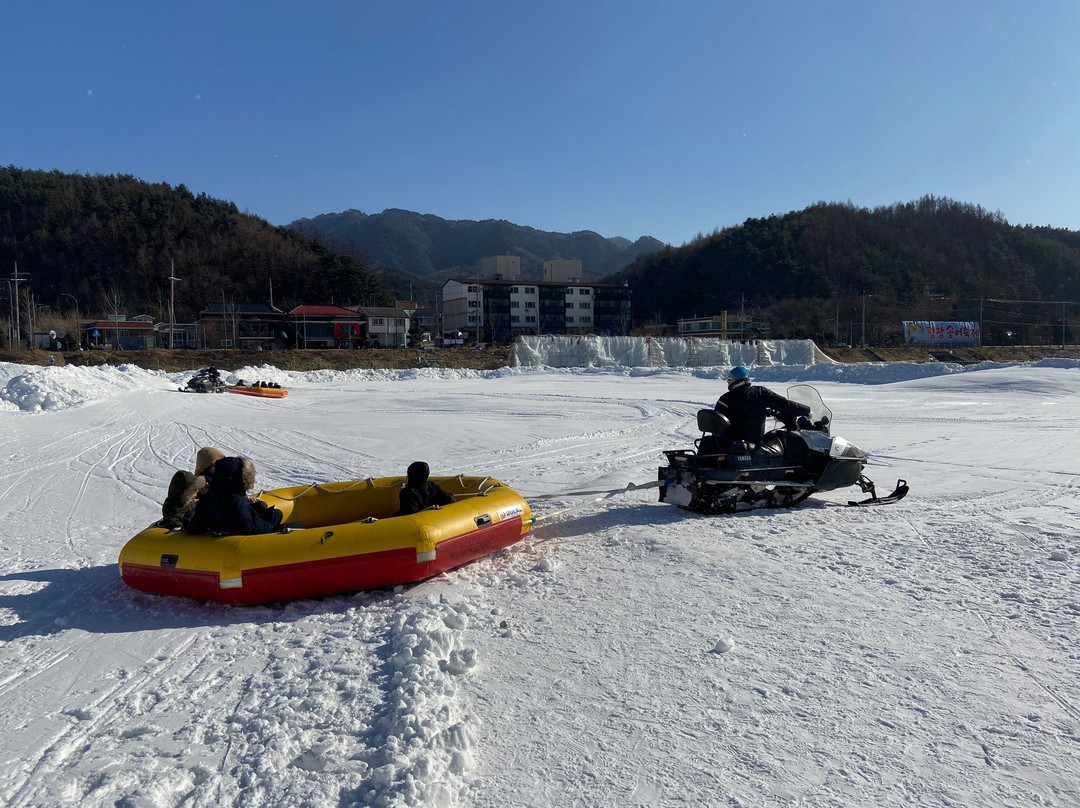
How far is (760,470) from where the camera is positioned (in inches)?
281

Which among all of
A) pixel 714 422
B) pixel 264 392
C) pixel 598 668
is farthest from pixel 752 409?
pixel 264 392

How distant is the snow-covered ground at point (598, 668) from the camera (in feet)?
9.16

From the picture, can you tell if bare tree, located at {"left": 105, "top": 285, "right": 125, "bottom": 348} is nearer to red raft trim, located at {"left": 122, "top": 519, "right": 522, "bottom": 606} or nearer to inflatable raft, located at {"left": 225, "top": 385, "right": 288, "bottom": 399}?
inflatable raft, located at {"left": 225, "top": 385, "right": 288, "bottom": 399}

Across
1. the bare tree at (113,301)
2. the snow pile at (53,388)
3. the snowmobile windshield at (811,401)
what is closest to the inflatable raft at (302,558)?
the snowmobile windshield at (811,401)

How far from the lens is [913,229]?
3565 inches

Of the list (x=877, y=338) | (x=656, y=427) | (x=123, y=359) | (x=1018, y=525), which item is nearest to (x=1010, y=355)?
(x=877, y=338)

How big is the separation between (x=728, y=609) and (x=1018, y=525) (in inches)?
146

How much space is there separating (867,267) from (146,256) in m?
86.9

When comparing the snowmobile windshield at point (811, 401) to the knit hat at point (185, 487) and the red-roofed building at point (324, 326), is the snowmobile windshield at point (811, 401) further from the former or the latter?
the red-roofed building at point (324, 326)

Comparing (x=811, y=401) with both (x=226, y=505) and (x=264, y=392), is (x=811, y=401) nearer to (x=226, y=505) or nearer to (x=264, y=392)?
(x=226, y=505)

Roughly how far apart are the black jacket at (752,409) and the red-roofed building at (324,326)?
172ft

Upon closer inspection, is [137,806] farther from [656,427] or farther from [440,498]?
[656,427]

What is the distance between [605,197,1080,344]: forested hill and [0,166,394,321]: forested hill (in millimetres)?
38322

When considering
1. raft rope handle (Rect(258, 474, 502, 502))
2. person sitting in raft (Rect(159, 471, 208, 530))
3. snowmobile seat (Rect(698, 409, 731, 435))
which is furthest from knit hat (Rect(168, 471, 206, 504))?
snowmobile seat (Rect(698, 409, 731, 435))
